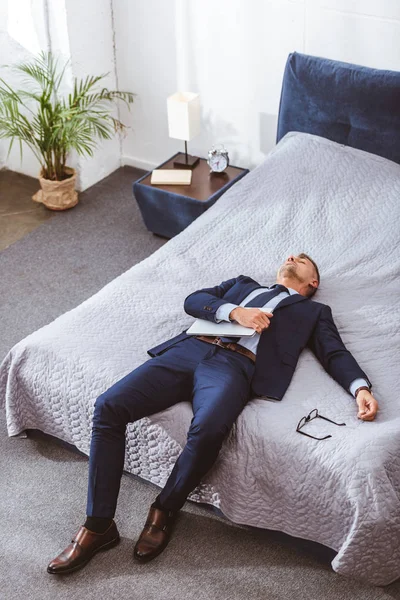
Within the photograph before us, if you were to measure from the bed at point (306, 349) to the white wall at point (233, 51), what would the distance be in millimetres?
176

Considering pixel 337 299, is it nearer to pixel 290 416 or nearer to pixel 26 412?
pixel 290 416

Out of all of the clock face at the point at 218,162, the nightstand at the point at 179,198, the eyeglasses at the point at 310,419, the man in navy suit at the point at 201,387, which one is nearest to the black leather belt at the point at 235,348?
the man in navy suit at the point at 201,387

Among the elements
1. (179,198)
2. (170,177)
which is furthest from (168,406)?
(170,177)

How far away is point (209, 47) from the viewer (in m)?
4.38

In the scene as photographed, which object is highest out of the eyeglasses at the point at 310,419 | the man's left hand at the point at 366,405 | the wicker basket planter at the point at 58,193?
the man's left hand at the point at 366,405

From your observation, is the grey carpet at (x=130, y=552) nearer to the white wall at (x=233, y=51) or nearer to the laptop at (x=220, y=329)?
the laptop at (x=220, y=329)

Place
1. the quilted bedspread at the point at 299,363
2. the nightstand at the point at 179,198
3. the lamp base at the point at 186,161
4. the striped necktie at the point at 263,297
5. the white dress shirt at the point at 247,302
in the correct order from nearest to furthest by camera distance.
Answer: the quilted bedspread at the point at 299,363
the white dress shirt at the point at 247,302
the striped necktie at the point at 263,297
the nightstand at the point at 179,198
the lamp base at the point at 186,161

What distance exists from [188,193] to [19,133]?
1.08 metres

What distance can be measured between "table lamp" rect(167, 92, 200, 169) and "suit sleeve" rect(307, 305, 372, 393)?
1710 millimetres

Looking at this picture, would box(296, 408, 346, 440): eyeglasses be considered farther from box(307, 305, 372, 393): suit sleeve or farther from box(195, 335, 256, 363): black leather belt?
box(195, 335, 256, 363): black leather belt

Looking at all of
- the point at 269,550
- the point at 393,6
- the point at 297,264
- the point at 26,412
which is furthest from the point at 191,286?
the point at 393,6

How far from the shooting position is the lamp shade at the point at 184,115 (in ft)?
13.8

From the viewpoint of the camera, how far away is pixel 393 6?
3.77 meters

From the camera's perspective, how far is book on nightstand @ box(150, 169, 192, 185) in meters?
4.27
